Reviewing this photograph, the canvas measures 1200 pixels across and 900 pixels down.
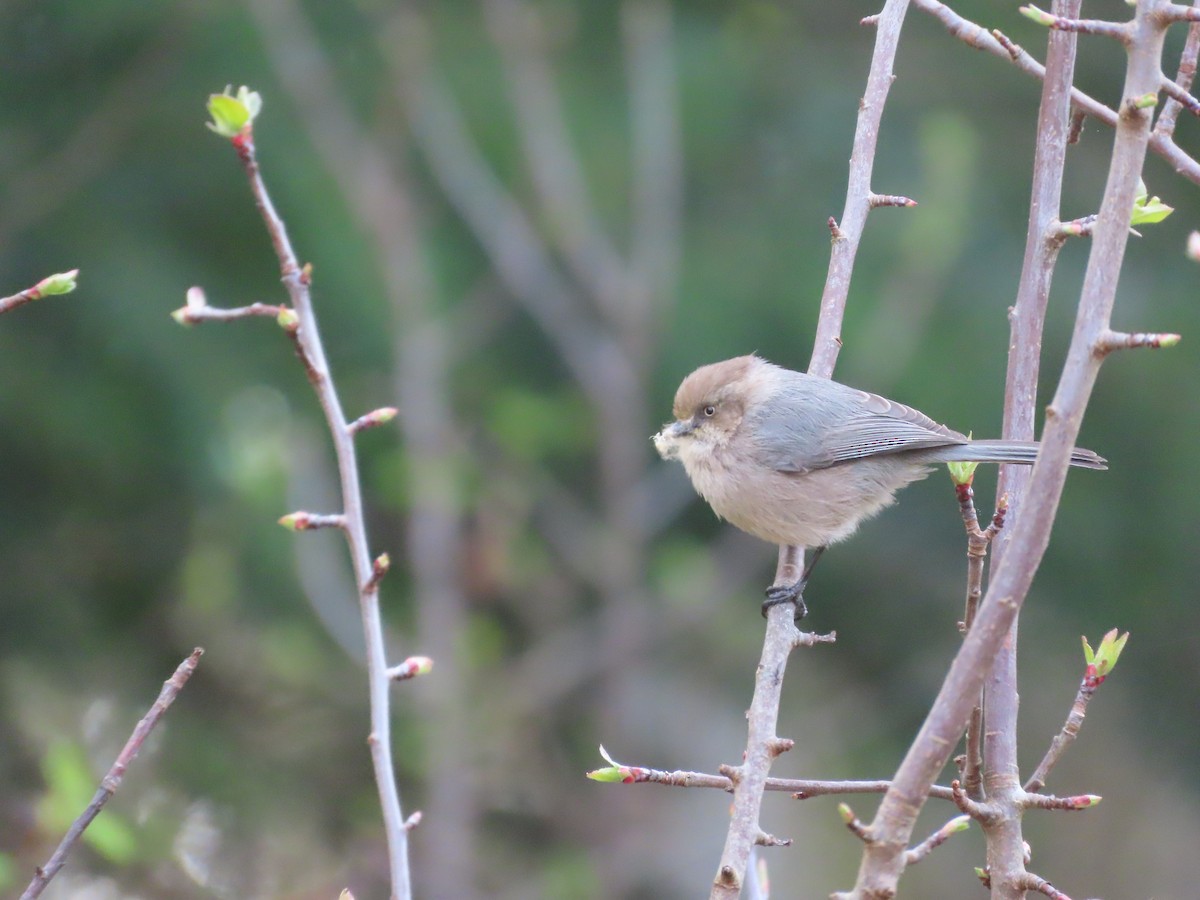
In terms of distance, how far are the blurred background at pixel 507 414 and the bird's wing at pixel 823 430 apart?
169cm

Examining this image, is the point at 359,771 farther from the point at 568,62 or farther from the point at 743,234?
the point at 568,62

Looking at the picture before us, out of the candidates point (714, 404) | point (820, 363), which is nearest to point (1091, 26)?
point (820, 363)

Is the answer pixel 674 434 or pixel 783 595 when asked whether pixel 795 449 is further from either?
pixel 783 595

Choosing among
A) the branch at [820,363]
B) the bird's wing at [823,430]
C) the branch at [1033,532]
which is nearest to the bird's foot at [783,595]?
the branch at [820,363]

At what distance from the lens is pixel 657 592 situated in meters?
6.20

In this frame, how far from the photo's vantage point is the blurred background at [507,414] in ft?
18.0

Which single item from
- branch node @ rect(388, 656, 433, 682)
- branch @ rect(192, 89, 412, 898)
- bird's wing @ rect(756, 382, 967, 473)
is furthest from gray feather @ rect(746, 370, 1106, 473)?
branch @ rect(192, 89, 412, 898)

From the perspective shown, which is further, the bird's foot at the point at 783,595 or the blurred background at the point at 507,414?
the blurred background at the point at 507,414

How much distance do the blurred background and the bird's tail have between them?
1797mm

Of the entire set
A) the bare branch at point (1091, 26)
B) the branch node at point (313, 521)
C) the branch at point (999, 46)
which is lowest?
the branch node at point (313, 521)

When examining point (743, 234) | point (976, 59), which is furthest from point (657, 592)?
point (976, 59)

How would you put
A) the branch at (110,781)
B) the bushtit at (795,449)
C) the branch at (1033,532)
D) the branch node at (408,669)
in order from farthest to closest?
the bushtit at (795,449) < the branch node at (408,669) < the branch at (110,781) < the branch at (1033,532)

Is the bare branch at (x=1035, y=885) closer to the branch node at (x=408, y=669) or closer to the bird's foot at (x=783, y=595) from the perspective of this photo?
the branch node at (x=408, y=669)

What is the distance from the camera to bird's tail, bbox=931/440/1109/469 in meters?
2.28
